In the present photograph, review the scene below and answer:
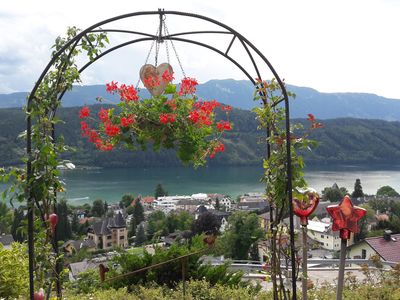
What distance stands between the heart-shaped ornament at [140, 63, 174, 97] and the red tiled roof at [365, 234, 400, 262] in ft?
47.3

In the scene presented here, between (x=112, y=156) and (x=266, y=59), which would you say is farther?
(x=112, y=156)

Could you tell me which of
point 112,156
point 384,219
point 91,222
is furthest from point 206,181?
point 384,219

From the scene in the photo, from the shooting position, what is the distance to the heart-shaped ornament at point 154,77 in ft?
9.85

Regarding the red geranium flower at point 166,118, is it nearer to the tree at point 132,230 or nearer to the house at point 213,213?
the house at point 213,213

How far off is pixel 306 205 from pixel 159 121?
113 cm

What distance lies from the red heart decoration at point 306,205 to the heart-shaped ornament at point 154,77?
1199 millimetres

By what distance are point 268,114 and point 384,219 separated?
34.2 metres

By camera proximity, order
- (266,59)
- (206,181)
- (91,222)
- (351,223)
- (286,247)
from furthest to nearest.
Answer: (206,181), (91,222), (286,247), (266,59), (351,223)

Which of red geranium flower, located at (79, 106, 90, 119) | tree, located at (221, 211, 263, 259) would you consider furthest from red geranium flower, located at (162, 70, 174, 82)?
tree, located at (221, 211, 263, 259)

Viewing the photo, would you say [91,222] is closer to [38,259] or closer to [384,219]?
[384,219]

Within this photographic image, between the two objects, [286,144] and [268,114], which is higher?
[268,114]

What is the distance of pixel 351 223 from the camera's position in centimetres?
244

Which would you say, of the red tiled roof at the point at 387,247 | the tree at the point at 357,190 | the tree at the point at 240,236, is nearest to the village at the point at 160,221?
the tree at the point at 357,190

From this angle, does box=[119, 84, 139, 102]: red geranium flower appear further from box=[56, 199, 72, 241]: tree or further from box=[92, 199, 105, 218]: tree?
box=[92, 199, 105, 218]: tree
